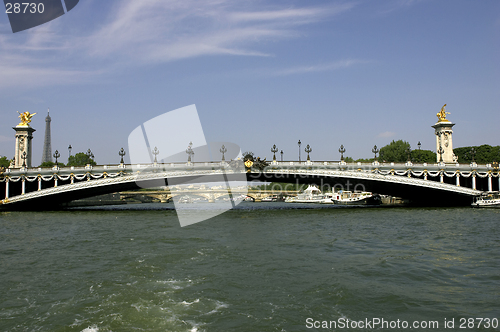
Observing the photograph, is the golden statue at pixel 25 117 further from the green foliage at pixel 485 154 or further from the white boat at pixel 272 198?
the green foliage at pixel 485 154

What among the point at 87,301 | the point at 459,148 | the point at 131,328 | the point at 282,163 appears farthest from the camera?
the point at 459,148

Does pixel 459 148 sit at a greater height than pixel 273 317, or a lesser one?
greater

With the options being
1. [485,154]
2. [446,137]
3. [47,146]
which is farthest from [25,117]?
[47,146]

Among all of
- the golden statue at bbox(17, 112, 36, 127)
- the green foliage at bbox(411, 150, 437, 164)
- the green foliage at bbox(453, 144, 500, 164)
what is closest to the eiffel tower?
the golden statue at bbox(17, 112, 36, 127)

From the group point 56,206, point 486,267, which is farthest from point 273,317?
point 56,206

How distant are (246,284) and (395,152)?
3209 inches

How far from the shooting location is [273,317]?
257 inches

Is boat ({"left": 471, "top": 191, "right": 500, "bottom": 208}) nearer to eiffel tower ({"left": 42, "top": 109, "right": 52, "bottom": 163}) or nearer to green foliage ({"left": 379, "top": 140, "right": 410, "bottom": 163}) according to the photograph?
green foliage ({"left": 379, "top": 140, "right": 410, "bottom": 163})

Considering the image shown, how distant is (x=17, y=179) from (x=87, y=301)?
130 ft

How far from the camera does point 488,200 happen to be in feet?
121

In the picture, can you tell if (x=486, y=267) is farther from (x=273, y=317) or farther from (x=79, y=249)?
(x=79, y=249)

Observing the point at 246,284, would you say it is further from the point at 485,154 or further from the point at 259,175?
the point at 485,154

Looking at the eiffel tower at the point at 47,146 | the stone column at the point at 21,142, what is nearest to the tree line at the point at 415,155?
the stone column at the point at 21,142

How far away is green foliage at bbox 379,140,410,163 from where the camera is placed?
3187 inches
